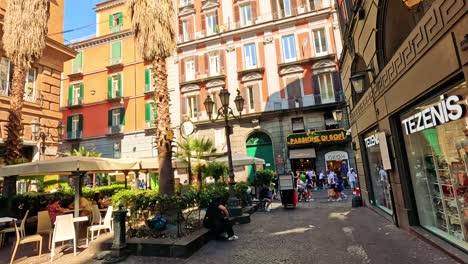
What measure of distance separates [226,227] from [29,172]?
17.7 feet

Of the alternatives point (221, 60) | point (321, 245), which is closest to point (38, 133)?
point (321, 245)

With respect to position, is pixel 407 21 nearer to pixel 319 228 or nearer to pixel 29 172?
pixel 319 228

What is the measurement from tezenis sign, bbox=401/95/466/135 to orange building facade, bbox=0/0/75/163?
14.6m

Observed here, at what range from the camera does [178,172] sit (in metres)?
23.7

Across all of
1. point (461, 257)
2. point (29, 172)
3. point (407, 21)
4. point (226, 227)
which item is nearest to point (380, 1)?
point (407, 21)

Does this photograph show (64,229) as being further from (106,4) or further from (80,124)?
(106,4)

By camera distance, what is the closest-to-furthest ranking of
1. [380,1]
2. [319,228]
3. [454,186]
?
[454,186]
[380,1]
[319,228]

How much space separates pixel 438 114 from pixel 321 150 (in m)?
17.3

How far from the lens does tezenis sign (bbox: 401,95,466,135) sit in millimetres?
4055

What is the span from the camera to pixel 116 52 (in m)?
27.8

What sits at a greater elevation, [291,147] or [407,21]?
[407,21]

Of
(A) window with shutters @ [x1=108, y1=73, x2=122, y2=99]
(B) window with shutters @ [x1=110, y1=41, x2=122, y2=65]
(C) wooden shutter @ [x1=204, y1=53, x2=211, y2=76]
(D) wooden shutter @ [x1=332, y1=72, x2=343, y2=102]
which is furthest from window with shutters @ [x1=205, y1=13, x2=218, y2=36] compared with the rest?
(D) wooden shutter @ [x1=332, y1=72, x2=343, y2=102]

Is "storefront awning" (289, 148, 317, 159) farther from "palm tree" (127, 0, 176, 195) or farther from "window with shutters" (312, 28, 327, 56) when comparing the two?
"palm tree" (127, 0, 176, 195)

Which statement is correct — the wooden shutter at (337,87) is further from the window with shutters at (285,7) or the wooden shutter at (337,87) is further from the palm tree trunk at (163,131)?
the palm tree trunk at (163,131)
